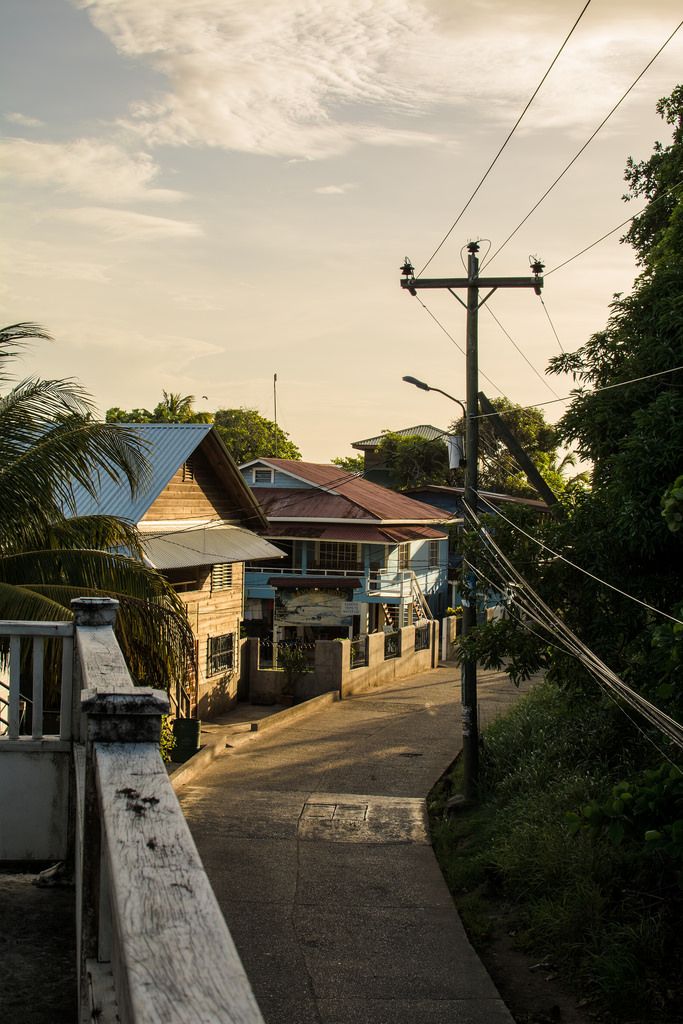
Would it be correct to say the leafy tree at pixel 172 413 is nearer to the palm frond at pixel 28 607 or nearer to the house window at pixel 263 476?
the house window at pixel 263 476

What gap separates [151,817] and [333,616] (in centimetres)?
3393

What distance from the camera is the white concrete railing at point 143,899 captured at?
1.57 m

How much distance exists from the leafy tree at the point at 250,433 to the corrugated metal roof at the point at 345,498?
69.0 ft

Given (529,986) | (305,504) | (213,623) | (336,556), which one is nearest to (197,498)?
(213,623)

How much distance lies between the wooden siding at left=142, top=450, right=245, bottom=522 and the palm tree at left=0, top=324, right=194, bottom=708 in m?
10.7

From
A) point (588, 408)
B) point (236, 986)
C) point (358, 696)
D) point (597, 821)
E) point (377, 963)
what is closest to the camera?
point (236, 986)

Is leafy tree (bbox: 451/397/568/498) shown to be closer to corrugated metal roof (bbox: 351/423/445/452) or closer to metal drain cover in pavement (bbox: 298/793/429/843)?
corrugated metal roof (bbox: 351/423/445/452)

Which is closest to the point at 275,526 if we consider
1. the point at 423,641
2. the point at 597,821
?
the point at 423,641

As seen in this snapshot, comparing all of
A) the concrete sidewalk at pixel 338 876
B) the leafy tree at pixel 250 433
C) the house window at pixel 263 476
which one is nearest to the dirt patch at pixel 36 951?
the concrete sidewalk at pixel 338 876

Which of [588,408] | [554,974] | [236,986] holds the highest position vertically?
[588,408]

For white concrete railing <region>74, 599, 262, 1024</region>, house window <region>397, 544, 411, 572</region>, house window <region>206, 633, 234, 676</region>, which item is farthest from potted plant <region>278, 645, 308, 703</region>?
white concrete railing <region>74, 599, 262, 1024</region>

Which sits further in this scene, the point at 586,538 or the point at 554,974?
the point at 586,538

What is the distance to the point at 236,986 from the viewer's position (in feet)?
5.18

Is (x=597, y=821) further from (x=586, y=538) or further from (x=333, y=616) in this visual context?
(x=333, y=616)
